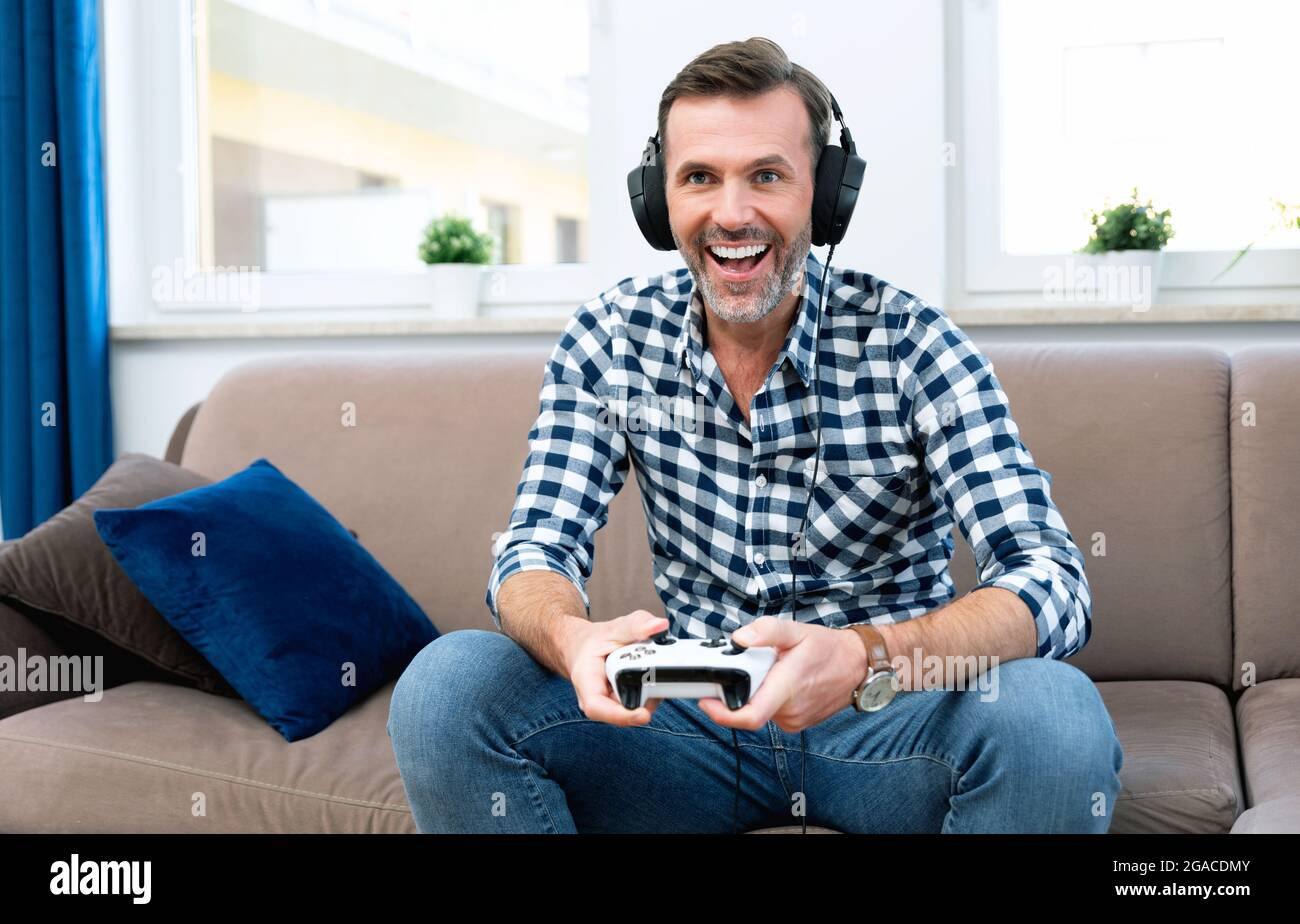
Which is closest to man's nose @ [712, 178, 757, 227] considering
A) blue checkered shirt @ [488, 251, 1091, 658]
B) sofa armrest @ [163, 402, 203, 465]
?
blue checkered shirt @ [488, 251, 1091, 658]

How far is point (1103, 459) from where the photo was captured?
1667 millimetres

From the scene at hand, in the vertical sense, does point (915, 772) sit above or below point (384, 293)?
below

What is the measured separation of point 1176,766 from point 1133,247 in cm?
106

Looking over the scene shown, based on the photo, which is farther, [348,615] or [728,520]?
[348,615]

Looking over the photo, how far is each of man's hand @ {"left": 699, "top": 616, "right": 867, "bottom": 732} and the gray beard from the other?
0.40 metres

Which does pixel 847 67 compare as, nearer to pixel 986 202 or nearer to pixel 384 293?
pixel 986 202

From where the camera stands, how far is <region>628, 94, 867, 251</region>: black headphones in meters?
1.31

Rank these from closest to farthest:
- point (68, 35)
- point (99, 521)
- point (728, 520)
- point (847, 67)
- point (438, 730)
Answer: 1. point (438, 730)
2. point (728, 520)
3. point (99, 521)
4. point (847, 67)
5. point (68, 35)

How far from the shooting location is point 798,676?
0.99 meters

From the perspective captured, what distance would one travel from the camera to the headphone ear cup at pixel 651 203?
53.3 inches

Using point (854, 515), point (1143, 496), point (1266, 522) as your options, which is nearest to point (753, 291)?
point (854, 515)

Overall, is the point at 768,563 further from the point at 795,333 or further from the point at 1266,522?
the point at 1266,522

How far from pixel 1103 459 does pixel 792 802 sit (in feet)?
2.51

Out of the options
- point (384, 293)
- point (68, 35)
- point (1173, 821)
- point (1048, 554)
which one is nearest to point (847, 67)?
point (384, 293)
